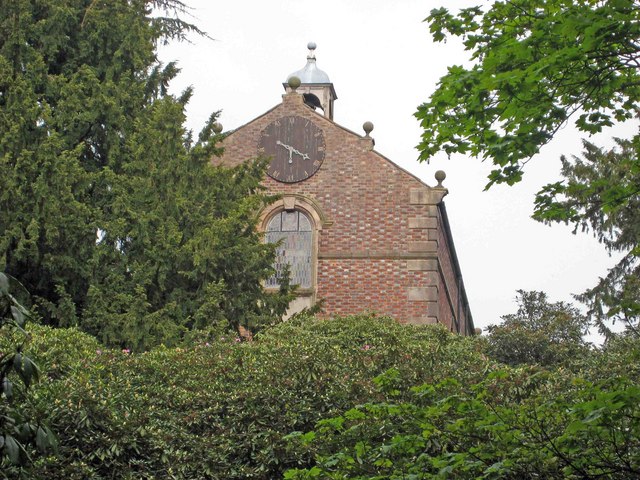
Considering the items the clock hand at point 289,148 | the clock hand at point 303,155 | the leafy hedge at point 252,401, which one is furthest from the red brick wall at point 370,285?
the leafy hedge at point 252,401

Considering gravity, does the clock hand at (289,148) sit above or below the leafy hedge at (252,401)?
above

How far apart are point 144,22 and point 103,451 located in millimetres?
13658

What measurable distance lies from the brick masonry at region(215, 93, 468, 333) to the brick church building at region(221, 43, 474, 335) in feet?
0.08

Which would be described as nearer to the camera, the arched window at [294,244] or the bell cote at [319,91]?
the arched window at [294,244]

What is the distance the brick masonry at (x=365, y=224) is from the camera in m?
28.8

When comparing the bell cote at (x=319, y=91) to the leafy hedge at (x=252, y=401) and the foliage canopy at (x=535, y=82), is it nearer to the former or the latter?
the leafy hedge at (x=252, y=401)

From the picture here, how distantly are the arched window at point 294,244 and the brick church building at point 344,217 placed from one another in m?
0.03

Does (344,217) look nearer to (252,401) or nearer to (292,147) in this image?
(292,147)

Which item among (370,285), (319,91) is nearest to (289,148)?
(370,285)

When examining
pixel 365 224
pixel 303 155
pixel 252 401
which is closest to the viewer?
pixel 252 401

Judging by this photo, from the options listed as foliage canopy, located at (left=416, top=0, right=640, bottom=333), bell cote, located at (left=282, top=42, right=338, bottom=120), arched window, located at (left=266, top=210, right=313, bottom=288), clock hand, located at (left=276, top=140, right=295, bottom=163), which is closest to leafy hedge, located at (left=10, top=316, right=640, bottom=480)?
foliage canopy, located at (left=416, top=0, right=640, bottom=333)

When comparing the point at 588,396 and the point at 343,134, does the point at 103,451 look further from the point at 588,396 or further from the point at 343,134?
the point at 343,134

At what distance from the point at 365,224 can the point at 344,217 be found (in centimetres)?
56

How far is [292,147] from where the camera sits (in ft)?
98.0
